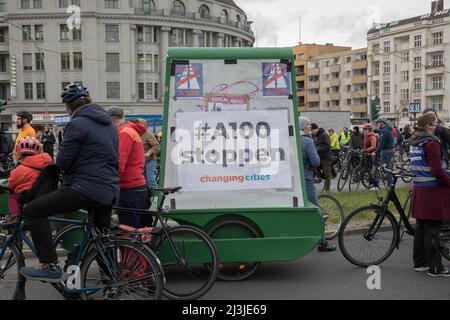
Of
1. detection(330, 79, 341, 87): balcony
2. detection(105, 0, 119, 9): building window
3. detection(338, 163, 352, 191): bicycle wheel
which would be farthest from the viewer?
detection(330, 79, 341, 87): balcony

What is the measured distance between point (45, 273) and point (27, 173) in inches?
40.8

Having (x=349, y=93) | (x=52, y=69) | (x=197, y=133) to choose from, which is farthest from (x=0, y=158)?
(x=349, y=93)

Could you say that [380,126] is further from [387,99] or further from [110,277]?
[387,99]

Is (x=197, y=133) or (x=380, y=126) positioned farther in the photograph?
(x=380, y=126)

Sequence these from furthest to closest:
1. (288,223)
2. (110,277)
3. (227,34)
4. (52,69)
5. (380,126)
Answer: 1. (227,34)
2. (52,69)
3. (380,126)
4. (288,223)
5. (110,277)

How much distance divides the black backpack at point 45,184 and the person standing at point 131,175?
970 mm

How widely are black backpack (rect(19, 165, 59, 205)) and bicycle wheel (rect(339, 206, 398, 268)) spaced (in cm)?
357

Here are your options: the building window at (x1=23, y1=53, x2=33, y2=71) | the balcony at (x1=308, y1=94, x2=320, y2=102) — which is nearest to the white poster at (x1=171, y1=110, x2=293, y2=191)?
the building window at (x1=23, y1=53, x2=33, y2=71)

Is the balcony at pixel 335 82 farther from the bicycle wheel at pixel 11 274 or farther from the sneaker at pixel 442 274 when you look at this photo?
the bicycle wheel at pixel 11 274

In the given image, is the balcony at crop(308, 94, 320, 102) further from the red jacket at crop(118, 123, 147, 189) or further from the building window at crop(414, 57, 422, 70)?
the red jacket at crop(118, 123, 147, 189)

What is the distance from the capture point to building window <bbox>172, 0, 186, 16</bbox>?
78.7 metres

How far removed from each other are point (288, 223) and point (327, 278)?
0.82m

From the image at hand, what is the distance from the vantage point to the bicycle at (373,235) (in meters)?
6.95
